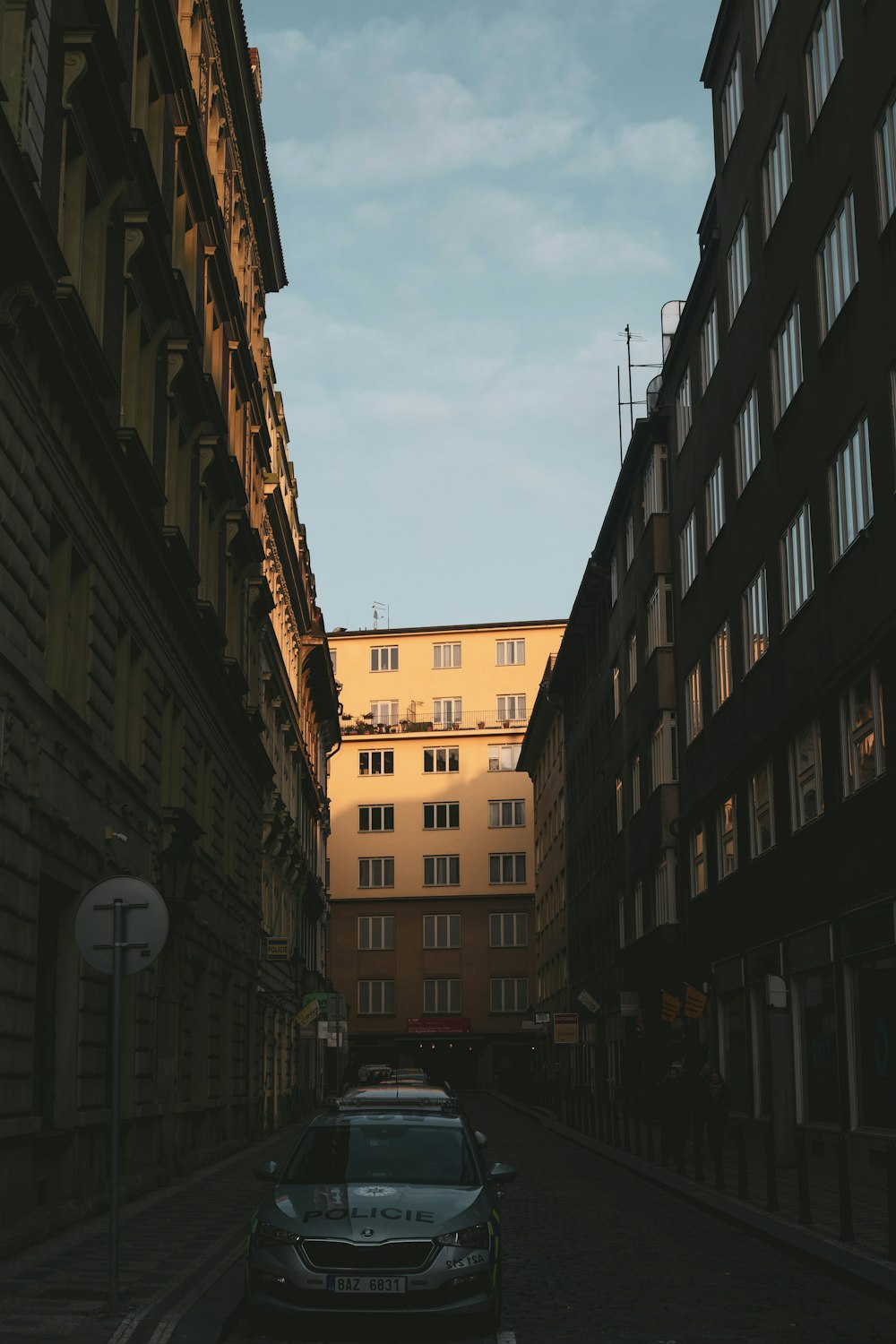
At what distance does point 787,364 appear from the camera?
2634 cm

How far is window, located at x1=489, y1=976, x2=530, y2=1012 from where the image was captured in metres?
89.3

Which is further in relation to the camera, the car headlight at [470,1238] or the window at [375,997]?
the window at [375,997]

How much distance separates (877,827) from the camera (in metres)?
20.8

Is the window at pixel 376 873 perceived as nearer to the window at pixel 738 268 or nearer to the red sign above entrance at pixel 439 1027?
the red sign above entrance at pixel 439 1027

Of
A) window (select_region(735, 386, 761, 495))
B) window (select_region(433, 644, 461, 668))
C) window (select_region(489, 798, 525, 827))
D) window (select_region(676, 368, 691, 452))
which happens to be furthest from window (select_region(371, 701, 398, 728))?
window (select_region(735, 386, 761, 495))

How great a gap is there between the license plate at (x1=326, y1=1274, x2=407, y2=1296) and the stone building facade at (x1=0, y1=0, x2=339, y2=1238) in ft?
16.0

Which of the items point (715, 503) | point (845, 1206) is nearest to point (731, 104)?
point (715, 503)

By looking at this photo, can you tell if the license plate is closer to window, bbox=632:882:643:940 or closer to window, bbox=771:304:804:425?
window, bbox=771:304:804:425

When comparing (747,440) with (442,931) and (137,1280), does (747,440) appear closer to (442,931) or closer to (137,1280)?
(137,1280)

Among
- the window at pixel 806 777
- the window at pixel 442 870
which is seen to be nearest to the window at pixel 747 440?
the window at pixel 806 777

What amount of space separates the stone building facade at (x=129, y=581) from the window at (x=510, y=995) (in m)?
50.5

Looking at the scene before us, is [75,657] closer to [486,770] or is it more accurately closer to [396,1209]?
[396,1209]

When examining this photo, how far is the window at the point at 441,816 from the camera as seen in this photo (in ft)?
304

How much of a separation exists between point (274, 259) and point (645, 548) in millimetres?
12846
